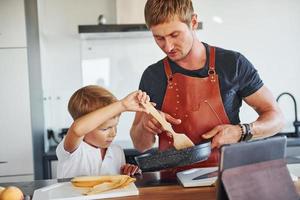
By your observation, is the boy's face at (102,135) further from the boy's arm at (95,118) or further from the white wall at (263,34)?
A: the white wall at (263,34)

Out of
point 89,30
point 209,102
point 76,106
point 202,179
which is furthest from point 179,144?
point 89,30

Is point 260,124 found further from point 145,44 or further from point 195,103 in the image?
point 145,44

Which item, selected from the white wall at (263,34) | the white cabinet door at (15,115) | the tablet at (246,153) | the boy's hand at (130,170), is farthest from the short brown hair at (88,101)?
the white wall at (263,34)

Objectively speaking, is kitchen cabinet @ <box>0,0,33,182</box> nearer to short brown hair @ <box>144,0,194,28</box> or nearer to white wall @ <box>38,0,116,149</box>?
white wall @ <box>38,0,116,149</box>

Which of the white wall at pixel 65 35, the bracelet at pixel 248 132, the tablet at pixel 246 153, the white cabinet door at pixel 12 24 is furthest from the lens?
the white wall at pixel 65 35

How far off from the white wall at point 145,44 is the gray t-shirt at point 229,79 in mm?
1408

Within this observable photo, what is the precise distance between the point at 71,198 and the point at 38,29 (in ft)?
5.49

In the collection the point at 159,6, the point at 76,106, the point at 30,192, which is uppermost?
the point at 159,6

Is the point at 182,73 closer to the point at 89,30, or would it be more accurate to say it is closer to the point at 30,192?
the point at 30,192

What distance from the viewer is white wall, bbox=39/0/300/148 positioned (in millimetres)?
2633

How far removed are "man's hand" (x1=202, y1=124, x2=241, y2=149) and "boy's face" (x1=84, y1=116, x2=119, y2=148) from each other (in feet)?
0.94

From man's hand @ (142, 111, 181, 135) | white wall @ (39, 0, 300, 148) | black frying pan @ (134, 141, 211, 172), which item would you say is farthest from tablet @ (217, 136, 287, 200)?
white wall @ (39, 0, 300, 148)

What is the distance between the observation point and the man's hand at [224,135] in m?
1.10

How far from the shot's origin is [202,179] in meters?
0.99
